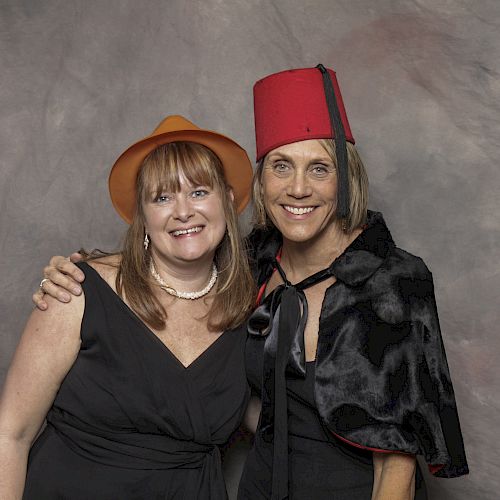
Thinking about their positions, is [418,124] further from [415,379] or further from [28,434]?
[28,434]

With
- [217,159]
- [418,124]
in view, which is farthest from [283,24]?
[217,159]

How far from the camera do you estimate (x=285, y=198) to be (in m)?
2.29

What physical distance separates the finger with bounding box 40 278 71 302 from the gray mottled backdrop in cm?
112

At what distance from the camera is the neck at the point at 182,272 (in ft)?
8.02

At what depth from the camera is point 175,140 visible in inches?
93.4

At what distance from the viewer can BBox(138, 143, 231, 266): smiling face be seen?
233 centimetres

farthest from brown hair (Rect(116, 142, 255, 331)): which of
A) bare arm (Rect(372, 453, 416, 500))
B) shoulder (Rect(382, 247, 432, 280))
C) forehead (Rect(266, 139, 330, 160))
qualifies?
bare arm (Rect(372, 453, 416, 500))

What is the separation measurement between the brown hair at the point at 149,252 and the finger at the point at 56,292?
16 cm

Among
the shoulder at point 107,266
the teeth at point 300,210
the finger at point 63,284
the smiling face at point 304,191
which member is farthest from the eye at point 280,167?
the finger at point 63,284

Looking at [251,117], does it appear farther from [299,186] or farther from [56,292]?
[56,292]

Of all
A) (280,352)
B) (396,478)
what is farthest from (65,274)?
(396,478)

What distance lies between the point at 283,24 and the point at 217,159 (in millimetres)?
956

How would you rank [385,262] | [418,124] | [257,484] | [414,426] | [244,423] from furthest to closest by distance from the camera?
[418,124], [244,423], [257,484], [385,262], [414,426]

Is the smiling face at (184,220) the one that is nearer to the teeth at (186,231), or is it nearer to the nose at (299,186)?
the teeth at (186,231)
